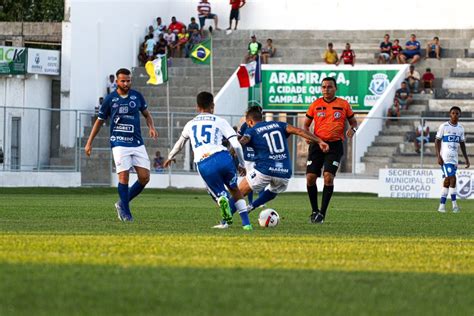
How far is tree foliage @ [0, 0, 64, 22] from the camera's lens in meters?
63.5

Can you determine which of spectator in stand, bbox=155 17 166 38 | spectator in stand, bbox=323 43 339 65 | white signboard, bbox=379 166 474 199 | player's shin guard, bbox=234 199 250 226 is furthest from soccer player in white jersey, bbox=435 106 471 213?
spectator in stand, bbox=155 17 166 38

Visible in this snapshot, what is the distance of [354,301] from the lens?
28.7ft

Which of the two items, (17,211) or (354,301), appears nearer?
(354,301)

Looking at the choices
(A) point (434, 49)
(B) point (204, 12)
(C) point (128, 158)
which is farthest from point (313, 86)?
(C) point (128, 158)

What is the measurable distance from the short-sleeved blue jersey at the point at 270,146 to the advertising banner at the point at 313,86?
29.0m

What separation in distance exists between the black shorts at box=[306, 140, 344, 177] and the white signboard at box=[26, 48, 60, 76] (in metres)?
29.5

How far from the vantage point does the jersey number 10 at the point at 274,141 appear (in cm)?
1898

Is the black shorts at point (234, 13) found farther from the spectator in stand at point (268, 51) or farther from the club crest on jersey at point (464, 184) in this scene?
the club crest on jersey at point (464, 184)

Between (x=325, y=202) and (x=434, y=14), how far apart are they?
34.0 m

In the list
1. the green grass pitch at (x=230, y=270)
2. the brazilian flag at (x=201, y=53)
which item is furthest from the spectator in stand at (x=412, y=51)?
the green grass pitch at (x=230, y=270)

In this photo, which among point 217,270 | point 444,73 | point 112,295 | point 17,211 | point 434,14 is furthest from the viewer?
point 434,14

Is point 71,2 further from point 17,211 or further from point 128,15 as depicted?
point 17,211

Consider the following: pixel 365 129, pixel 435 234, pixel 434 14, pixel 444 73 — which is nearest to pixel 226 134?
pixel 435 234

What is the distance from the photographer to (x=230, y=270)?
1056 cm
